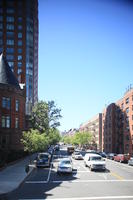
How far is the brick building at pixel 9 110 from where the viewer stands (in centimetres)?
4966

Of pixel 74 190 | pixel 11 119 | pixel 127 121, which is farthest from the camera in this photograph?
pixel 127 121

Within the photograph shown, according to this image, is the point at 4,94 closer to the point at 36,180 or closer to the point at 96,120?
the point at 36,180

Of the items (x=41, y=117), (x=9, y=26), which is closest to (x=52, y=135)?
(x=41, y=117)

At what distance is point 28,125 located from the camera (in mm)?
68875

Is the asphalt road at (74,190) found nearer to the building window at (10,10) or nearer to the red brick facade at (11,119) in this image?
the red brick facade at (11,119)

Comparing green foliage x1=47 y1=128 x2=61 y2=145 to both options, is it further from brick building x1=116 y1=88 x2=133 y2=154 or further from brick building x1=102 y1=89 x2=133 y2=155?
brick building x1=116 y1=88 x2=133 y2=154

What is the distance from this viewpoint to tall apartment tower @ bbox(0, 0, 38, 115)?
96250mm

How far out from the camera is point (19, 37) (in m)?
Result: 97.4

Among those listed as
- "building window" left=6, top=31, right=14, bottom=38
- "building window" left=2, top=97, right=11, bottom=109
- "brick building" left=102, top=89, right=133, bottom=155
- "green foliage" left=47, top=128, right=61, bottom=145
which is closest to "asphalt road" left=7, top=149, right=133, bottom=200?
"building window" left=2, top=97, right=11, bottom=109

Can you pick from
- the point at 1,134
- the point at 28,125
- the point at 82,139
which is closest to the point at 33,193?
the point at 1,134

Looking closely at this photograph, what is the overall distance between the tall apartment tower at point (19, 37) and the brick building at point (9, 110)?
43137 millimetres

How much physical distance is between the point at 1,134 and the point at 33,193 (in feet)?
103

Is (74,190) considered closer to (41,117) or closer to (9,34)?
(41,117)

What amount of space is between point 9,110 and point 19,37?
174ft
